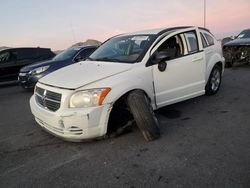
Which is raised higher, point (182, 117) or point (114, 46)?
point (114, 46)

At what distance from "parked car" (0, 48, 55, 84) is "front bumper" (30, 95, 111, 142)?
24.3 feet

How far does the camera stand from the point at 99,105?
10.1 feet

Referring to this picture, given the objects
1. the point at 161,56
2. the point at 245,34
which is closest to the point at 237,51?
the point at 245,34

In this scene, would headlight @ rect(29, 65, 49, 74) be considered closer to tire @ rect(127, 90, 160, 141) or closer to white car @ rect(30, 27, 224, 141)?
white car @ rect(30, 27, 224, 141)

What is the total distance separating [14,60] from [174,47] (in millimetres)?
7884

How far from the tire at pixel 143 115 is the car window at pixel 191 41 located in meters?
1.84

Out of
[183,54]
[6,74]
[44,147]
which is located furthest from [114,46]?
[6,74]

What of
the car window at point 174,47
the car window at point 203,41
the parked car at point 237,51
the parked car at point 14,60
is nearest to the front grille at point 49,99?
the car window at point 174,47

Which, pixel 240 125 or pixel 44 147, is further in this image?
pixel 240 125

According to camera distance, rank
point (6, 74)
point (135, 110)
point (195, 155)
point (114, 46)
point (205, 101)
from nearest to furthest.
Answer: point (195, 155)
point (135, 110)
point (114, 46)
point (205, 101)
point (6, 74)

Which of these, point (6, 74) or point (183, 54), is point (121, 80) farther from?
point (6, 74)

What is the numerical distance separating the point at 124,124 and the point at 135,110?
1.53ft

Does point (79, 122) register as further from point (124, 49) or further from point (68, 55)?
point (68, 55)

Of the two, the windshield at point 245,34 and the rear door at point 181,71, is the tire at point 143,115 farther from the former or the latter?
the windshield at point 245,34
